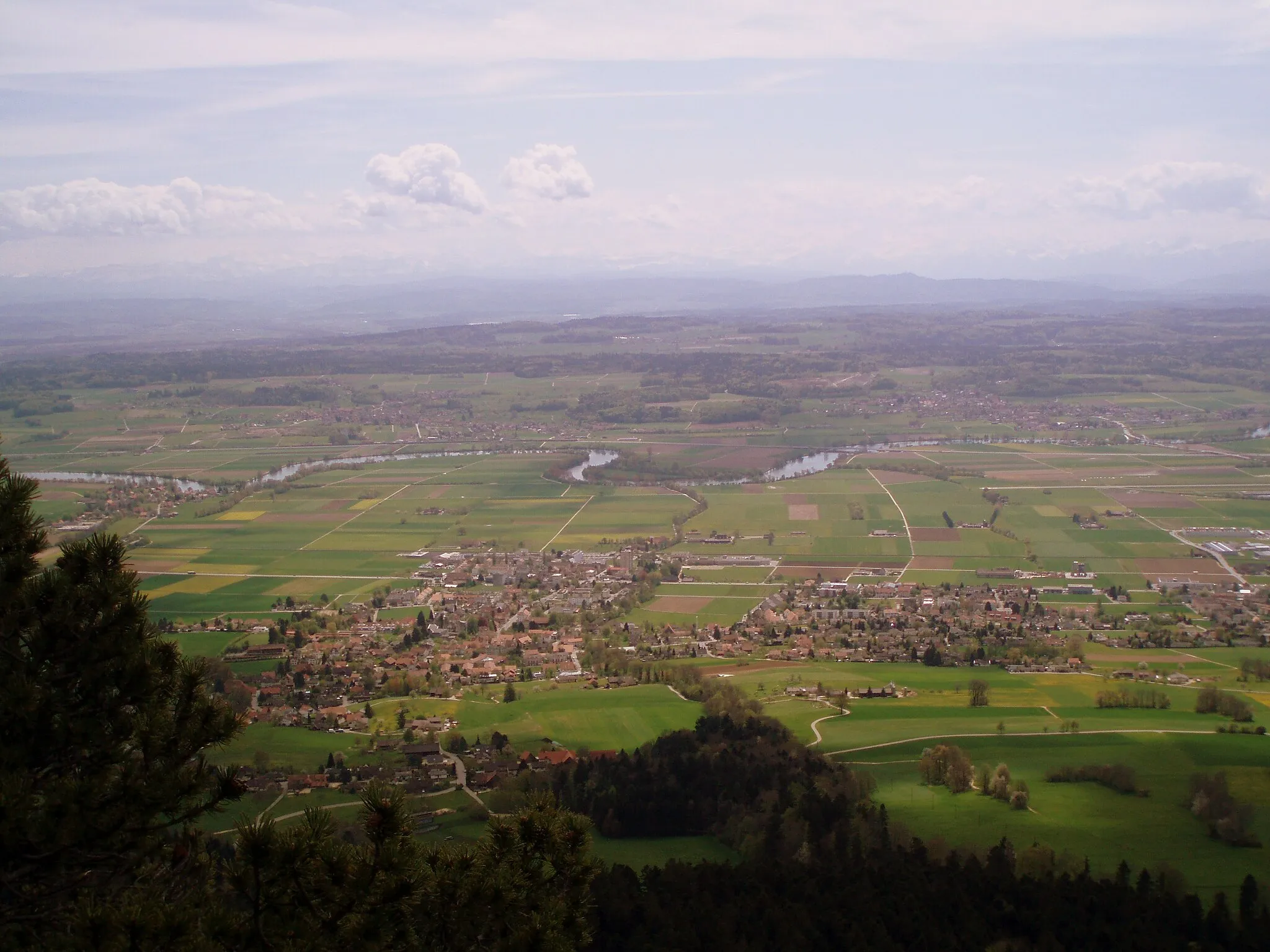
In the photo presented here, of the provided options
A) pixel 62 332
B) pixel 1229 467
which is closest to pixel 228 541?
pixel 1229 467

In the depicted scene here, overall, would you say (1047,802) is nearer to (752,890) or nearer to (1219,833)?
(1219,833)

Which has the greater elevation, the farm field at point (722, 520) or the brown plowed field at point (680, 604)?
the farm field at point (722, 520)

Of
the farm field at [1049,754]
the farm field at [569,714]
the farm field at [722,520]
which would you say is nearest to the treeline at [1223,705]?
the farm field at [1049,754]

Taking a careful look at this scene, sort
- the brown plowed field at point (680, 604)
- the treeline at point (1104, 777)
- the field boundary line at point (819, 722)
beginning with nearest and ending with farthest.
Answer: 1. the treeline at point (1104, 777)
2. the field boundary line at point (819, 722)
3. the brown plowed field at point (680, 604)

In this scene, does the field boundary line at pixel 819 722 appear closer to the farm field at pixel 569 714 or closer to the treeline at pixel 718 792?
the treeline at pixel 718 792

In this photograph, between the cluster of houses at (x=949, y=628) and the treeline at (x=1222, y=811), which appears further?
the cluster of houses at (x=949, y=628)

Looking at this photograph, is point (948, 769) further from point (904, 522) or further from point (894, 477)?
point (894, 477)

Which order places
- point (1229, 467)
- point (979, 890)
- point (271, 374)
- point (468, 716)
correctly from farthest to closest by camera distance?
1. point (271, 374)
2. point (1229, 467)
3. point (468, 716)
4. point (979, 890)

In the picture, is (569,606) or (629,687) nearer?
(629,687)
